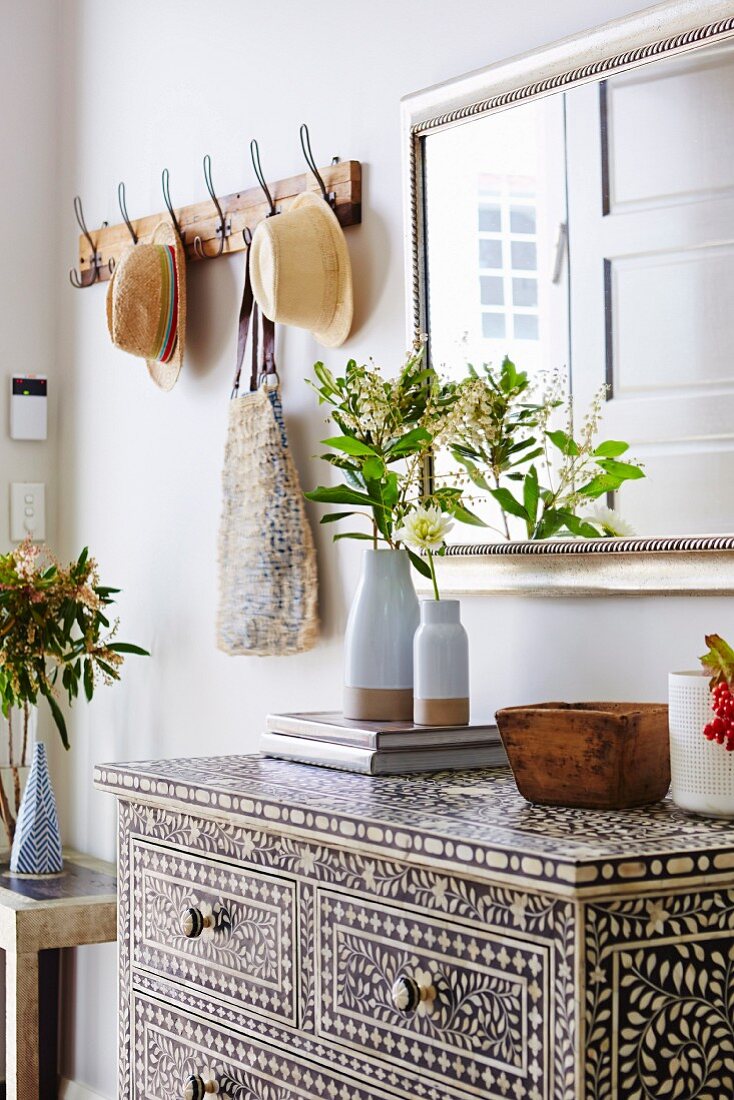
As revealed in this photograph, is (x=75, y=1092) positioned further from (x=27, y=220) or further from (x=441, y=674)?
(x=27, y=220)

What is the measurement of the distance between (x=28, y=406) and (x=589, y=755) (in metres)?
1.98

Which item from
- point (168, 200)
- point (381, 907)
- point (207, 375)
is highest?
point (168, 200)

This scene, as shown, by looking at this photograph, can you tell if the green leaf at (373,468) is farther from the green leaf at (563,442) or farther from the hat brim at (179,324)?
the hat brim at (179,324)

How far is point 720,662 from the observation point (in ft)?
4.42

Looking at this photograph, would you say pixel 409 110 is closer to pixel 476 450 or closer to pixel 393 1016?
pixel 476 450

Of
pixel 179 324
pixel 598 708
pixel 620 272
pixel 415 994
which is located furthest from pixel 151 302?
pixel 415 994

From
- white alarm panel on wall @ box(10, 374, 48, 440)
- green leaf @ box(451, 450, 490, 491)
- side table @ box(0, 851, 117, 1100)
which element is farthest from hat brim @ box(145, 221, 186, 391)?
side table @ box(0, 851, 117, 1100)

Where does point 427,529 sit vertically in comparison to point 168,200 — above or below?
below

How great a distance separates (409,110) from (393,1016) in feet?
4.23

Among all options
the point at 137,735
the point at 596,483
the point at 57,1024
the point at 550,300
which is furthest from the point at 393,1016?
the point at 57,1024

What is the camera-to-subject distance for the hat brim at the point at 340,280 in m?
2.20

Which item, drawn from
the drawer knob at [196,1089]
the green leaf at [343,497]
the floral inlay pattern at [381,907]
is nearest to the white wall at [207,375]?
the green leaf at [343,497]

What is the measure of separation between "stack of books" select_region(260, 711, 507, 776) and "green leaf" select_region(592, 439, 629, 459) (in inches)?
14.1

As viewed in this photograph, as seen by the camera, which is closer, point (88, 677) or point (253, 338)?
point (253, 338)
